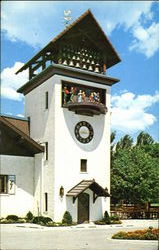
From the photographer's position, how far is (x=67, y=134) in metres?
26.2

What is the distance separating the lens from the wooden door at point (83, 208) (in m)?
25.9

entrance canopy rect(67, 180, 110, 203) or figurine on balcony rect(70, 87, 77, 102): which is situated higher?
figurine on balcony rect(70, 87, 77, 102)

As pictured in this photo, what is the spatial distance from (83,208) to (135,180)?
7.15 meters

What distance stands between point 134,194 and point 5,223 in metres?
11.7

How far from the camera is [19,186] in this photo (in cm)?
2647

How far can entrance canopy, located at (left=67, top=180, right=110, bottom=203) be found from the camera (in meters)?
24.8

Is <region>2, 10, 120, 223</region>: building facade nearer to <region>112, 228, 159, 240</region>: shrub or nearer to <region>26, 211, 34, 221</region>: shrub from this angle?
<region>26, 211, 34, 221</region>: shrub

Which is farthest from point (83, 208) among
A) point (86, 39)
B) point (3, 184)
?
point (86, 39)

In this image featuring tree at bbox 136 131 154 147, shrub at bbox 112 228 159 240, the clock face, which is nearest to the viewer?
shrub at bbox 112 228 159 240

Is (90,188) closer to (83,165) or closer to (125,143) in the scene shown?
(83,165)

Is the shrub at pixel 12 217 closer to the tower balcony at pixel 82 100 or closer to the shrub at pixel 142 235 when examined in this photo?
the tower balcony at pixel 82 100

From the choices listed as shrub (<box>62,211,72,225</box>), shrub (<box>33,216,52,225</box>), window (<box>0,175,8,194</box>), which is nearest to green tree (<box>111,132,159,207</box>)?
shrub (<box>62,211,72,225</box>)

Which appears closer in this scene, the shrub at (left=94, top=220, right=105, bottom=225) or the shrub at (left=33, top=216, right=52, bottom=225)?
the shrub at (left=33, top=216, right=52, bottom=225)

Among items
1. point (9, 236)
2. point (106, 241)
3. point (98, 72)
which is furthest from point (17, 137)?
point (106, 241)
